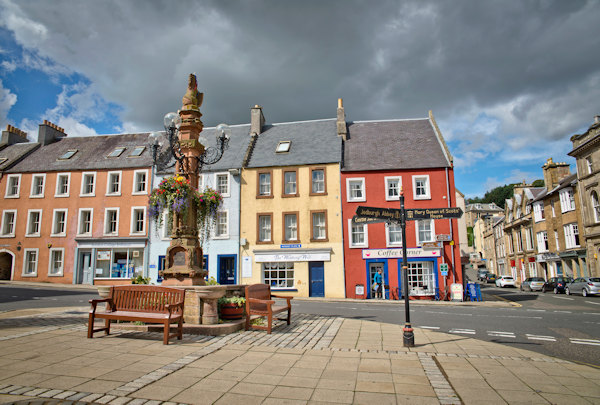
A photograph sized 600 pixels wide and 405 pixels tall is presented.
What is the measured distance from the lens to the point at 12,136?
34344 mm

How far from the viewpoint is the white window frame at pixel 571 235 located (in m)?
33.3

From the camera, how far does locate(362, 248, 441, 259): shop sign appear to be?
2373 centimetres

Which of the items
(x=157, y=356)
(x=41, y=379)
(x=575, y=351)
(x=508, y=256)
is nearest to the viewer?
(x=41, y=379)

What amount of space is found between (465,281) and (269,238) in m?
13.1

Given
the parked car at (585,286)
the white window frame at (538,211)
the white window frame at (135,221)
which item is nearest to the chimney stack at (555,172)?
the white window frame at (538,211)

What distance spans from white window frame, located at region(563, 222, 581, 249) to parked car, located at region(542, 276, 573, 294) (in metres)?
4.43

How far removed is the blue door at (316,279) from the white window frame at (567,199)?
2493cm

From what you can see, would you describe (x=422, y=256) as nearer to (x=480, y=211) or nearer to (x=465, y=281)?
(x=465, y=281)

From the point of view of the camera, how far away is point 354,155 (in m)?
26.7

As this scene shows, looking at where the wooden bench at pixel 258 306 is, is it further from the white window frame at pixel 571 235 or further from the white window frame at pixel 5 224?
the white window frame at pixel 571 235

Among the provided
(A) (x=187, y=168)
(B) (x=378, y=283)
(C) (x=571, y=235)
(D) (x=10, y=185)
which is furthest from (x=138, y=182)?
(C) (x=571, y=235)

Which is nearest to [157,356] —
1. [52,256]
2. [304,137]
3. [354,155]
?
[354,155]

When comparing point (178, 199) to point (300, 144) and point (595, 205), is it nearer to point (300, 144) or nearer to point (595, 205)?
point (300, 144)

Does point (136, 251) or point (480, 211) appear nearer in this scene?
point (136, 251)
